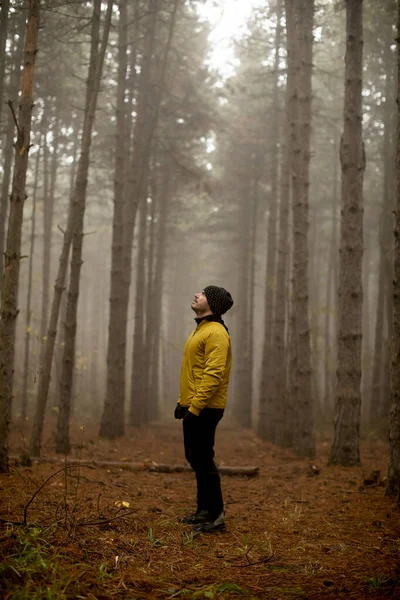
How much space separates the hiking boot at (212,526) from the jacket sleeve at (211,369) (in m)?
1.17

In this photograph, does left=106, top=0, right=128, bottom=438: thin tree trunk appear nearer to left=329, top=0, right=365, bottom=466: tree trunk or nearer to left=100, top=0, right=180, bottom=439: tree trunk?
left=100, top=0, right=180, bottom=439: tree trunk

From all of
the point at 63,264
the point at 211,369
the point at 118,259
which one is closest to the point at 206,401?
the point at 211,369

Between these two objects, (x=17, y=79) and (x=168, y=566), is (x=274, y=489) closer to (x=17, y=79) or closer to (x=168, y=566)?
(x=168, y=566)

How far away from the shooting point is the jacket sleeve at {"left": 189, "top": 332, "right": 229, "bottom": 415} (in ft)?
17.1

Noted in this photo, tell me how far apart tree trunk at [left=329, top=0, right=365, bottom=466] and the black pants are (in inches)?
184

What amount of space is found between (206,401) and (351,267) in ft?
18.2

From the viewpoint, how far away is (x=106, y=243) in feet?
126

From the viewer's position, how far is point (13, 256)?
7.23 metres

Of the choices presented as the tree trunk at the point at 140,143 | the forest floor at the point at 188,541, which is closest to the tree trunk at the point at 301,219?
the forest floor at the point at 188,541

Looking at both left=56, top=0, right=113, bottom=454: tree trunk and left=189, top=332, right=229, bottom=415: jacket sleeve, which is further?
left=56, top=0, right=113, bottom=454: tree trunk

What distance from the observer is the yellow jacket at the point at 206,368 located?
5227mm

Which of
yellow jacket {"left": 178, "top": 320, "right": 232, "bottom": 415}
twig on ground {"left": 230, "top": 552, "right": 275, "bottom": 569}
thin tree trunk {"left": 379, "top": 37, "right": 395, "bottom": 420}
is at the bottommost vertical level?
twig on ground {"left": 230, "top": 552, "right": 275, "bottom": 569}

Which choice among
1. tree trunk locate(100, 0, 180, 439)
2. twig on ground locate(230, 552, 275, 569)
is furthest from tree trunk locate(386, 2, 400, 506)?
tree trunk locate(100, 0, 180, 439)

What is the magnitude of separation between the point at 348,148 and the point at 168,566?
A: 8105 millimetres
